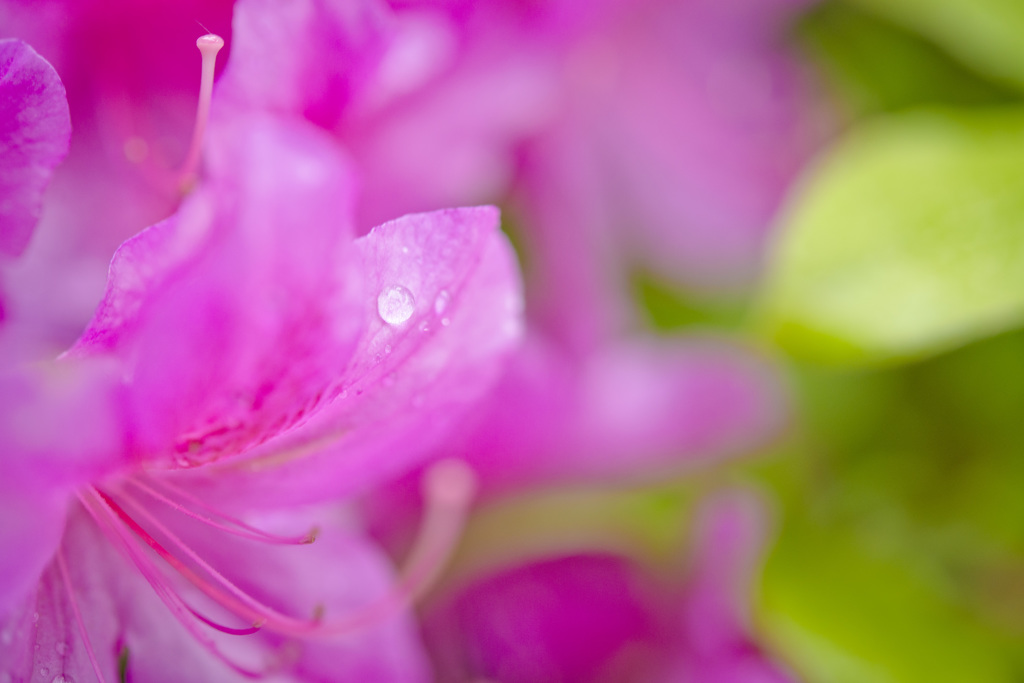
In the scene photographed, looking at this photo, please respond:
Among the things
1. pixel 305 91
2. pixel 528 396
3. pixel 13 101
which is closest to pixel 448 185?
pixel 528 396

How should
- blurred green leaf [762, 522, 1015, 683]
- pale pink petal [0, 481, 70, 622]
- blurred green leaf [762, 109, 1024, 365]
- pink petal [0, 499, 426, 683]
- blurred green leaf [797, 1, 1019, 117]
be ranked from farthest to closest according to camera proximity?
blurred green leaf [797, 1, 1019, 117] < blurred green leaf [762, 522, 1015, 683] < blurred green leaf [762, 109, 1024, 365] < pink petal [0, 499, 426, 683] < pale pink petal [0, 481, 70, 622]

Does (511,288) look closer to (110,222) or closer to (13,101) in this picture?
(13,101)

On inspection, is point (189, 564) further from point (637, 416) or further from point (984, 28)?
point (984, 28)

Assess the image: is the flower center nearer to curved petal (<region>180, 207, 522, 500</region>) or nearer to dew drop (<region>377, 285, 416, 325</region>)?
curved petal (<region>180, 207, 522, 500</region>)

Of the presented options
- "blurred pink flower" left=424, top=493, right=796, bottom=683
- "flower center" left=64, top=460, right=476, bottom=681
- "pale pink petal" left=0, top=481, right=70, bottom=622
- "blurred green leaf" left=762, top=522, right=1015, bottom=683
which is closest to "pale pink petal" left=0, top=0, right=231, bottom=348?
"flower center" left=64, top=460, right=476, bottom=681

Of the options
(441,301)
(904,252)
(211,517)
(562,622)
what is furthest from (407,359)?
(562,622)

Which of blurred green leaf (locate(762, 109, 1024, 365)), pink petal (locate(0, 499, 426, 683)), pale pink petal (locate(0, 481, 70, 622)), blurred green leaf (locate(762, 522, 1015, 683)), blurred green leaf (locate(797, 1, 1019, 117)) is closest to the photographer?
pale pink petal (locate(0, 481, 70, 622))
